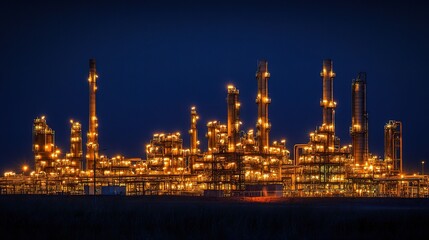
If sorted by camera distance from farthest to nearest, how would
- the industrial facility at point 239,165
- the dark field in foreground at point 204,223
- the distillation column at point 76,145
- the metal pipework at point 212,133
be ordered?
the distillation column at point 76,145
the metal pipework at point 212,133
the industrial facility at point 239,165
the dark field in foreground at point 204,223

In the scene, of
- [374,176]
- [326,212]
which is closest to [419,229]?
[326,212]

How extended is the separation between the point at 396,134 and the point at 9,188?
45132 mm

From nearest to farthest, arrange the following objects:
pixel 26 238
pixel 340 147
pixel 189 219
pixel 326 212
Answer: pixel 26 238 < pixel 189 219 < pixel 326 212 < pixel 340 147

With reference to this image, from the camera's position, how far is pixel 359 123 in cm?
9062

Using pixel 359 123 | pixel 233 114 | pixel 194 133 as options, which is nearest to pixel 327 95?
pixel 359 123

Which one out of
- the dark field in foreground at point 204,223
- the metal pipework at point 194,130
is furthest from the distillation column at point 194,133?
the dark field in foreground at point 204,223

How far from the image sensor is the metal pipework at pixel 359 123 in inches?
3565

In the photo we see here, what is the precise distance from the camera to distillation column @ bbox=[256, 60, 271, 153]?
9131 cm

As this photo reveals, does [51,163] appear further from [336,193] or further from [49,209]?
[49,209]

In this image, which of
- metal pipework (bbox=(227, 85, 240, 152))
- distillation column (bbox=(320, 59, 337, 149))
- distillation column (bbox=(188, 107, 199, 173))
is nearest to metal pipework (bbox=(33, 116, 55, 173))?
distillation column (bbox=(188, 107, 199, 173))

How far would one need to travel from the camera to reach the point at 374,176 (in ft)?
294

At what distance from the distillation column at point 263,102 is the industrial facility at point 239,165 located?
105 millimetres

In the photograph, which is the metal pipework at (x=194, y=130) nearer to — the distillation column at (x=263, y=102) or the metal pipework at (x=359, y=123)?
the distillation column at (x=263, y=102)

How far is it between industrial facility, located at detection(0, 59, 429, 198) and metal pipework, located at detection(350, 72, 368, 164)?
0.34 feet
